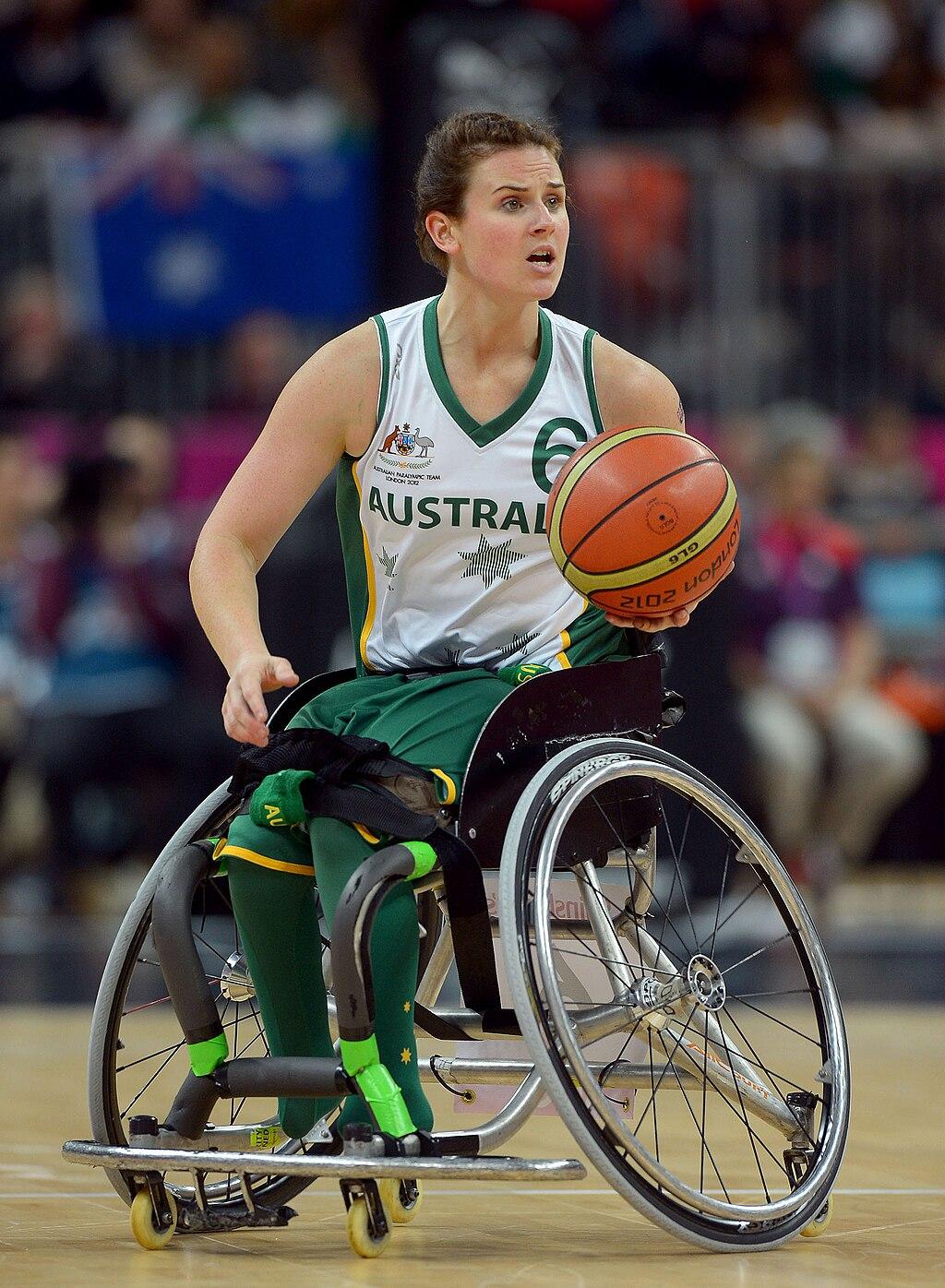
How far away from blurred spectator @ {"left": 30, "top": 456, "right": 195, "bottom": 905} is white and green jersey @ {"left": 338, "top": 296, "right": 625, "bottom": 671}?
475 centimetres

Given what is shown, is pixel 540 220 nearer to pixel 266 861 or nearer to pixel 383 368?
pixel 383 368

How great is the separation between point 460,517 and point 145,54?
26.9ft

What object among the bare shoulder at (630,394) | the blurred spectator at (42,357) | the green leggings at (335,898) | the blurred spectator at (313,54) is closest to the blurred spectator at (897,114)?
the blurred spectator at (313,54)

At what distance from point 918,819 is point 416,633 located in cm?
625

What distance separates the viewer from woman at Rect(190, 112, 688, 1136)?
10.7ft

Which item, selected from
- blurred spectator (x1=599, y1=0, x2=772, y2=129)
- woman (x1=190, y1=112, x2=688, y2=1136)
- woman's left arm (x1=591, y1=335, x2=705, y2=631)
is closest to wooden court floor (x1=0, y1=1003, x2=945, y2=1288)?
woman (x1=190, y1=112, x2=688, y2=1136)

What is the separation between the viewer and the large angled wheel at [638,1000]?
286cm

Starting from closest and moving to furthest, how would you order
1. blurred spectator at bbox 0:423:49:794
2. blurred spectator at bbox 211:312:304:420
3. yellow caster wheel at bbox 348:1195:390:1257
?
yellow caster wheel at bbox 348:1195:390:1257
blurred spectator at bbox 0:423:49:794
blurred spectator at bbox 211:312:304:420

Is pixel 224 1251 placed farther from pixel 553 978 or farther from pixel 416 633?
pixel 416 633

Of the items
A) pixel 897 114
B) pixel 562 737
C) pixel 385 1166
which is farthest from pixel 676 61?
pixel 385 1166

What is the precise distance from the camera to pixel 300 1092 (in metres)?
3.01

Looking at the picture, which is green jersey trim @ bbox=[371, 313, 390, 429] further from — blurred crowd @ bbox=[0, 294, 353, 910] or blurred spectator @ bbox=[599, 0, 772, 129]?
blurred spectator @ bbox=[599, 0, 772, 129]

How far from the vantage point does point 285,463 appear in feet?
11.0

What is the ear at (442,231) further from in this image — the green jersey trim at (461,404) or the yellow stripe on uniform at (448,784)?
the yellow stripe on uniform at (448,784)
